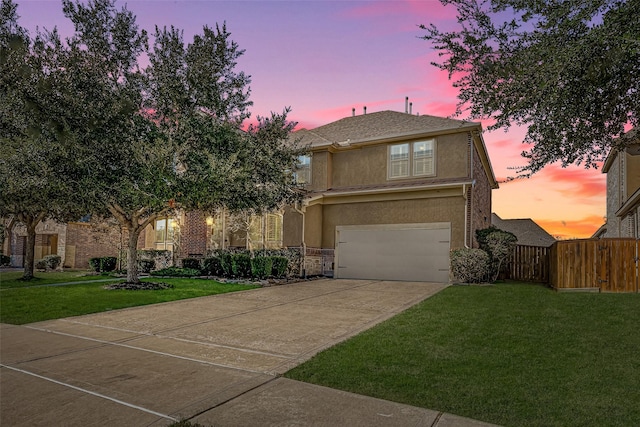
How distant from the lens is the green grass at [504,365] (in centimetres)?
411

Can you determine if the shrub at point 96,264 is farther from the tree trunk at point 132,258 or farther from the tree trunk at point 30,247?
the tree trunk at point 132,258

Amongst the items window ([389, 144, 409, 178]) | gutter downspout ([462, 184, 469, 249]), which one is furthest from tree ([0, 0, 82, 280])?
gutter downspout ([462, 184, 469, 249])

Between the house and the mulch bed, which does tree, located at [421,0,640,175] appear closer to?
the house

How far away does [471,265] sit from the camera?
51.5 feet

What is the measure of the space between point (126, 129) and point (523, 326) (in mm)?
12173

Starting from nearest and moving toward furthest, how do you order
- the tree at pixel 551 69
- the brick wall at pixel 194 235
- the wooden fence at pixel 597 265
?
the tree at pixel 551 69
the wooden fence at pixel 597 265
the brick wall at pixel 194 235

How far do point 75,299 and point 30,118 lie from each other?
5691 millimetres

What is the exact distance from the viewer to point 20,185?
12406 millimetres

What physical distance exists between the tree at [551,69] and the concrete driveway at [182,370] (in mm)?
4732

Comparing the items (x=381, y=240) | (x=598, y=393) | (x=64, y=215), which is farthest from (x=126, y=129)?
(x=598, y=393)

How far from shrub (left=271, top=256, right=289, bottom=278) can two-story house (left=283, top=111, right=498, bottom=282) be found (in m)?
1.77

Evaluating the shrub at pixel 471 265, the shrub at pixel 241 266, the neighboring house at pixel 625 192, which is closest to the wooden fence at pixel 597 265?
the shrub at pixel 471 265

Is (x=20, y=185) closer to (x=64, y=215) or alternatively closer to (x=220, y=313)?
(x=64, y=215)

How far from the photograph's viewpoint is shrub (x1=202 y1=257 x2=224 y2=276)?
19330 millimetres
